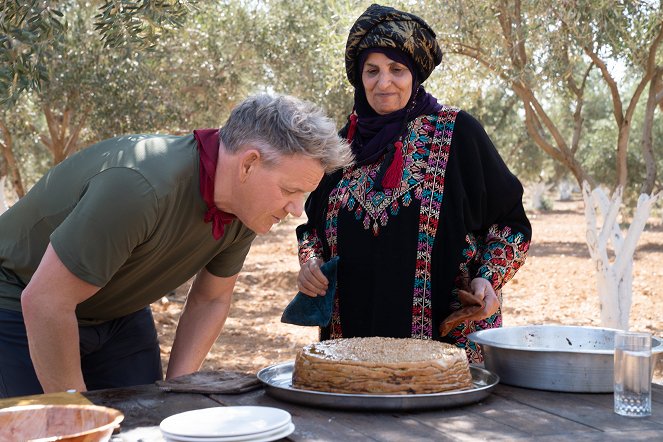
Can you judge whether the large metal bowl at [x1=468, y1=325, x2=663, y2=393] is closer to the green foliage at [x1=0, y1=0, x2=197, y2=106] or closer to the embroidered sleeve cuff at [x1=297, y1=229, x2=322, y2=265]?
the embroidered sleeve cuff at [x1=297, y1=229, x2=322, y2=265]

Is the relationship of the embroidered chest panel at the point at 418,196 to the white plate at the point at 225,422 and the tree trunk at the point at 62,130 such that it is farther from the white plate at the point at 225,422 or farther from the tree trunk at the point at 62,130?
the tree trunk at the point at 62,130

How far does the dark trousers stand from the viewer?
280 cm

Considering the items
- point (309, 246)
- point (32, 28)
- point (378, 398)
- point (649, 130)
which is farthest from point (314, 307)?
point (649, 130)

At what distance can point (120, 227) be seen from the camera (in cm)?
238

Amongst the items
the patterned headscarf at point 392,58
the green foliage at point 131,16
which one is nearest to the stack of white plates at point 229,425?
the patterned headscarf at point 392,58

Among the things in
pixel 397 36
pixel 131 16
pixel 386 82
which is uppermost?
pixel 131 16

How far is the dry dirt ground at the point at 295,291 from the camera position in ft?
34.4

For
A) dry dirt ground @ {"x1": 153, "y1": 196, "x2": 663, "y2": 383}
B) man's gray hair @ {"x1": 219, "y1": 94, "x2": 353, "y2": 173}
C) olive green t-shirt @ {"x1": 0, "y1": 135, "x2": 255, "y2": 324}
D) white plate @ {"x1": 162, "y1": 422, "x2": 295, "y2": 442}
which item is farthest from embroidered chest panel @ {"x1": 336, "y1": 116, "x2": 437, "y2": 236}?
dry dirt ground @ {"x1": 153, "y1": 196, "x2": 663, "y2": 383}

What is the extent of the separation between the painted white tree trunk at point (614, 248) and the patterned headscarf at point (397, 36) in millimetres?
5848

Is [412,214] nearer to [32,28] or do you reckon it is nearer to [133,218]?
[133,218]

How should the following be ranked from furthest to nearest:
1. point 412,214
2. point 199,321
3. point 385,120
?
point 385,120
point 412,214
point 199,321

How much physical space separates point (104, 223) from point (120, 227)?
0.04 m

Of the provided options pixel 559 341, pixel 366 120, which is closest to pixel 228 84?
pixel 366 120

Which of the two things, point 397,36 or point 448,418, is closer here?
point 448,418
